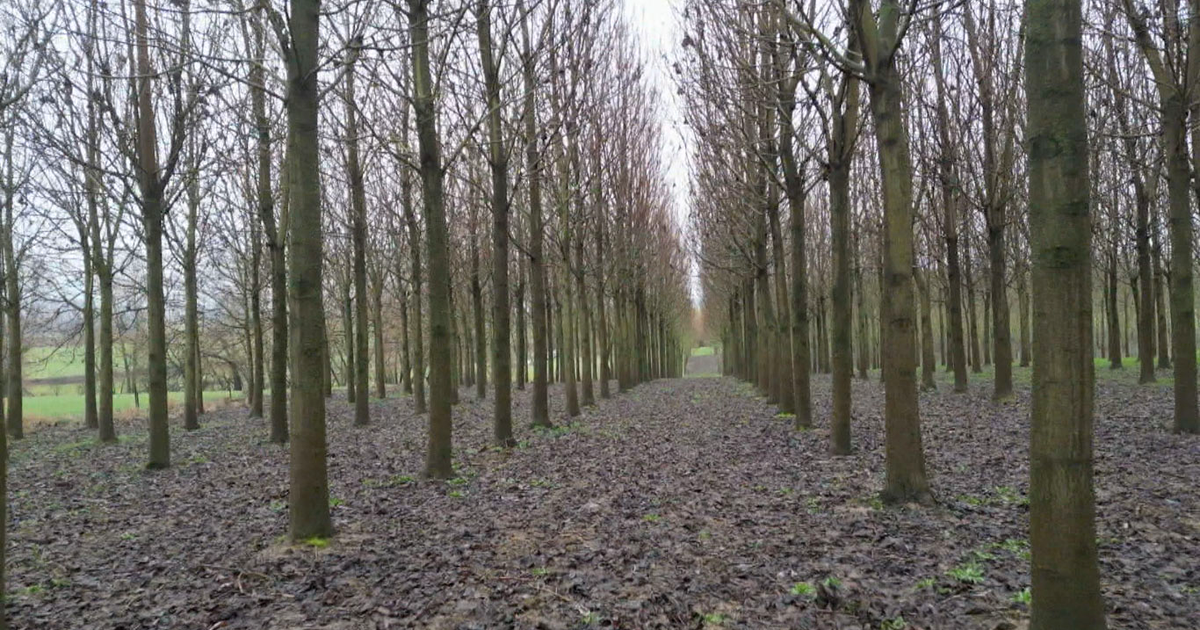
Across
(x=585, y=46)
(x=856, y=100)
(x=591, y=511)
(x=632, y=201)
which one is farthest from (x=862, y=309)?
(x=591, y=511)

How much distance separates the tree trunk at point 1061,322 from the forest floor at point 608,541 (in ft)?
2.63

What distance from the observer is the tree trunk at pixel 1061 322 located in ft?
9.45

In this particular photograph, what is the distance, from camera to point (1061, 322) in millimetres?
2898

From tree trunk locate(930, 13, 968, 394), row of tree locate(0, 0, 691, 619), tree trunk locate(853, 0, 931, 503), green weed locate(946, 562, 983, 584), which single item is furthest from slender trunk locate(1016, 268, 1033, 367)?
green weed locate(946, 562, 983, 584)

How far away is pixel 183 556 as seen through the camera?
5684mm

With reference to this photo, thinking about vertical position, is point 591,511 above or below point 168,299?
below

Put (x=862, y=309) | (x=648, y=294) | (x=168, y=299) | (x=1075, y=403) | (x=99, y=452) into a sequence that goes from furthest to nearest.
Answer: (x=648, y=294)
(x=862, y=309)
(x=168, y=299)
(x=99, y=452)
(x=1075, y=403)

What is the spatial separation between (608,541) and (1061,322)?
3.68 meters

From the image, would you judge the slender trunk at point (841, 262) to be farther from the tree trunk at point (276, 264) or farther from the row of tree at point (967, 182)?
the tree trunk at point (276, 264)

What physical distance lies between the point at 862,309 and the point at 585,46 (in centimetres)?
1709

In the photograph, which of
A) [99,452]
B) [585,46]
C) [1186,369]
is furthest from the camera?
[585,46]

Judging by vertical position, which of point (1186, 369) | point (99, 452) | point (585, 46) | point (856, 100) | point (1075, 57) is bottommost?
point (99, 452)

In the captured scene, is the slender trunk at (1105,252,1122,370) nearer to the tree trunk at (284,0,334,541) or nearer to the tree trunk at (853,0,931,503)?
the tree trunk at (853,0,931,503)

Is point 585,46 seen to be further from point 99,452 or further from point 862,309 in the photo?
point 862,309
